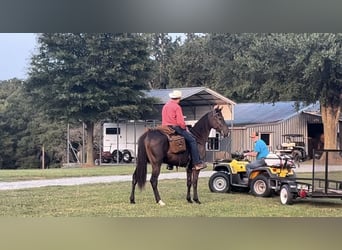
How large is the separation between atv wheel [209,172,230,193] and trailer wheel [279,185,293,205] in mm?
636

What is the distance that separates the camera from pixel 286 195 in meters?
7.26

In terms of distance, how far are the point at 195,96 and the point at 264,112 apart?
92 centimetres

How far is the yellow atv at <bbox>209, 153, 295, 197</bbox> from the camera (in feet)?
24.3

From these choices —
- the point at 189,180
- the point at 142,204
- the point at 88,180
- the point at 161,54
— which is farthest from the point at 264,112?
the point at 88,180

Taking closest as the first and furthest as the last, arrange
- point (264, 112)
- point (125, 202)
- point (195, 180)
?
point (125, 202) < point (195, 180) < point (264, 112)

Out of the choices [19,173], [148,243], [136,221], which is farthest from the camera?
[19,173]

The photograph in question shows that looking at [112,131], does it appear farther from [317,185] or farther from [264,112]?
[317,185]

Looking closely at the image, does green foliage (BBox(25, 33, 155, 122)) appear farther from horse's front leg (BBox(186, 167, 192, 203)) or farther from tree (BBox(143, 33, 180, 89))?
horse's front leg (BBox(186, 167, 192, 203))

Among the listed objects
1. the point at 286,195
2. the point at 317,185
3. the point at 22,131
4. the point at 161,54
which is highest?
the point at 161,54

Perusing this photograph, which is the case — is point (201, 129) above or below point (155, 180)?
above

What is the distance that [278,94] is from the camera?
8.00 meters

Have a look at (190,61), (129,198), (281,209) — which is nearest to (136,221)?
(129,198)
